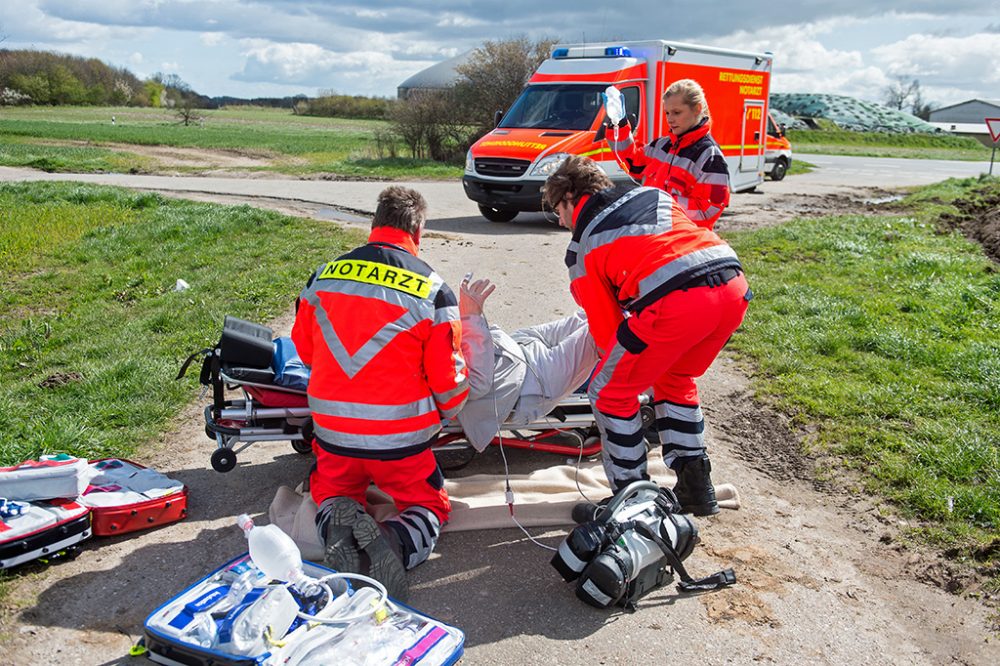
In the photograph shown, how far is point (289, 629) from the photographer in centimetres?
320

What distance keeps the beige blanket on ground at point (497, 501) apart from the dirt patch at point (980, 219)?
9.05 m

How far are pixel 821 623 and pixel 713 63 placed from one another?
13.5 meters

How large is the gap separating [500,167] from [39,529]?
35.1 ft

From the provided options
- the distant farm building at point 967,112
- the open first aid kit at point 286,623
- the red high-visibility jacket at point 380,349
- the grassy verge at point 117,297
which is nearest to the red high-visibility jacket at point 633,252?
the red high-visibility jacket at point 380,349

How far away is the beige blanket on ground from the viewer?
14.5 feet

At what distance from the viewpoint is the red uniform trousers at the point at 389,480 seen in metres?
4.14

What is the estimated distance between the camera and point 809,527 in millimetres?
4730

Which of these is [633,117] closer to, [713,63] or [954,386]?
[713,63]

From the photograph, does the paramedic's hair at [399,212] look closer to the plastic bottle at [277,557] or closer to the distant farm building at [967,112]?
the plastic bottle at [277,557]

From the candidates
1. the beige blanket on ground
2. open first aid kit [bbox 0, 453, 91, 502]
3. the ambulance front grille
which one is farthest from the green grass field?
open first aid kit [bbox 0, 453, 91, 502]

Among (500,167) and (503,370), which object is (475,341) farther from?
(500,167)

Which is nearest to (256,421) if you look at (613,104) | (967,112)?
(613,104)

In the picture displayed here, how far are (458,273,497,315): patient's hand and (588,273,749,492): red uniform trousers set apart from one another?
0.71 meters

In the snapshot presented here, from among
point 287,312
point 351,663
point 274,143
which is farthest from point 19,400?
point 274,143
